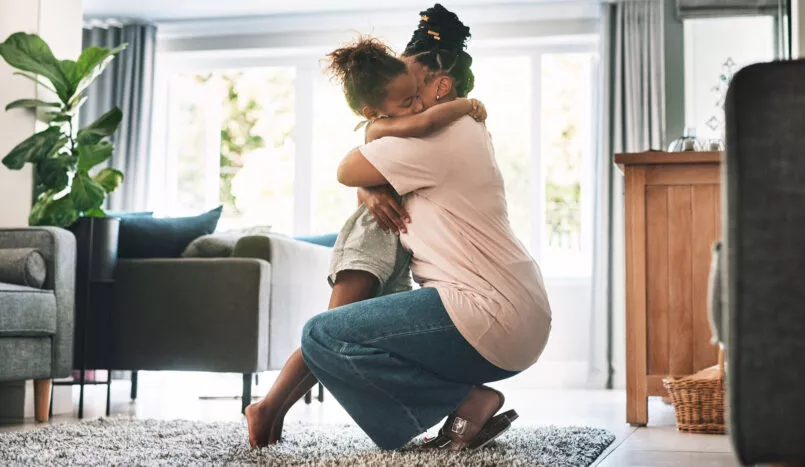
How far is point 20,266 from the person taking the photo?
9.65 feet

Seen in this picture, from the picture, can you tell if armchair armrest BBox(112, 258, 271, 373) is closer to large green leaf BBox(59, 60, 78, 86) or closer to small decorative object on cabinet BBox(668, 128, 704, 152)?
large green leaf BBox(59, 60, 78, 86)

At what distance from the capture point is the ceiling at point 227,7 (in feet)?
18.8

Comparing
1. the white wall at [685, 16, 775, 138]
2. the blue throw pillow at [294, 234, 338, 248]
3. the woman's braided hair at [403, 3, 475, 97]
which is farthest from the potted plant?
the white wall at [685, 16, 775, 138]

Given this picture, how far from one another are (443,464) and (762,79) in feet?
3.49

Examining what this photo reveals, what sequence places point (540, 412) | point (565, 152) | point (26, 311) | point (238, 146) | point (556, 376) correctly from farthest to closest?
point (238, 146) → point (565, 152) → point (556, 376) → point (540, 412) → point (26, 311)

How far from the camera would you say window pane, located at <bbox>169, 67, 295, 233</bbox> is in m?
6.20

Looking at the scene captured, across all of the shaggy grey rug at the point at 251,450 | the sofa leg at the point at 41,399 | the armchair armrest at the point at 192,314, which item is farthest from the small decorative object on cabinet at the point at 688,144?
the sofa leg at the point at 41,399

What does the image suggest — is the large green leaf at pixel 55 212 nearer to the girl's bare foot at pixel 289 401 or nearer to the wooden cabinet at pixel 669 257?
the girl's bare foot at pixel 289 401

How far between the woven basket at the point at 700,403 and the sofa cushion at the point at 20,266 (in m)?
2.02

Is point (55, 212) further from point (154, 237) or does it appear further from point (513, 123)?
point (513, 123)

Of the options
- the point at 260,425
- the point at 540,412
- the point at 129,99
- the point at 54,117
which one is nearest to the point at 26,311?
the point at 54,117

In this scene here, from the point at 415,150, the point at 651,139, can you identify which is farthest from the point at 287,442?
the point at 651,139

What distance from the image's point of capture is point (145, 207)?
5992 mm

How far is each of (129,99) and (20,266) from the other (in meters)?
3.28
